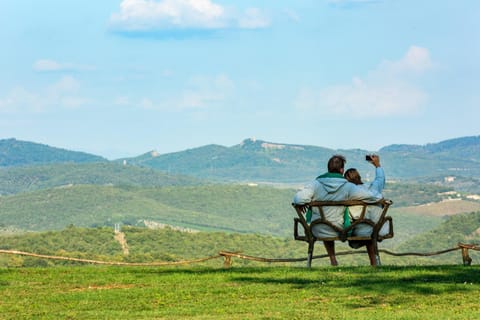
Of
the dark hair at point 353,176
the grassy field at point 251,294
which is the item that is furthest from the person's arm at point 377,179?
the grassy field at point 251,294

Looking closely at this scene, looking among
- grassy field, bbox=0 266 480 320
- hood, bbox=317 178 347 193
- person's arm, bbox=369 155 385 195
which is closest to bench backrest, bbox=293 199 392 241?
hood, bbox=317 178 347 193

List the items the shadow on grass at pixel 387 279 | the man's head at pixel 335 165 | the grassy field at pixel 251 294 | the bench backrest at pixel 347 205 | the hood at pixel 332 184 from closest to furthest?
the grassy field at pixel 251 294
the shadow on grass at pixel 387 279
the bench backrest at pixel 347 205
the hood at pixel 332 184
the man's head at pixel 335 165

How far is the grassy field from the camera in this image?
9031 millimetres

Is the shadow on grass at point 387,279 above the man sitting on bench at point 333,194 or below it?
below

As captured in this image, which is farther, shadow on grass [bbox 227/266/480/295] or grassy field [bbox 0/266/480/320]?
shadow on grass [bbox 227/266/480/295]

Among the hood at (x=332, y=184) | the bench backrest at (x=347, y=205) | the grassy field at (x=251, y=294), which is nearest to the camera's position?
the grassy field at (x=251, y=294)

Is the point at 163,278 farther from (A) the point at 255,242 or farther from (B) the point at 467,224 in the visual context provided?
(B) the point at 467,224

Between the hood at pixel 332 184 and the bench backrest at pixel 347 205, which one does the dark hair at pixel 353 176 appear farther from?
the bench backrest at pixel 347 205

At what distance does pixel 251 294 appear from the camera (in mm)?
10367

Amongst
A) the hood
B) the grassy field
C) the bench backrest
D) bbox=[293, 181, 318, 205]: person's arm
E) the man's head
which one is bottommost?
the grassy field

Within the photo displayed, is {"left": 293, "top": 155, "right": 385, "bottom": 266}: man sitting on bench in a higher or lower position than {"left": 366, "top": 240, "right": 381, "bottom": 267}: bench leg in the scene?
higher

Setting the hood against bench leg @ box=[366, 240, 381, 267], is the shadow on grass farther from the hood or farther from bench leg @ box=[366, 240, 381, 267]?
the hood

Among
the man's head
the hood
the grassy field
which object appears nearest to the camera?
the grassy field

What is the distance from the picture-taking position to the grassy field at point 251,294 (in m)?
9.03
